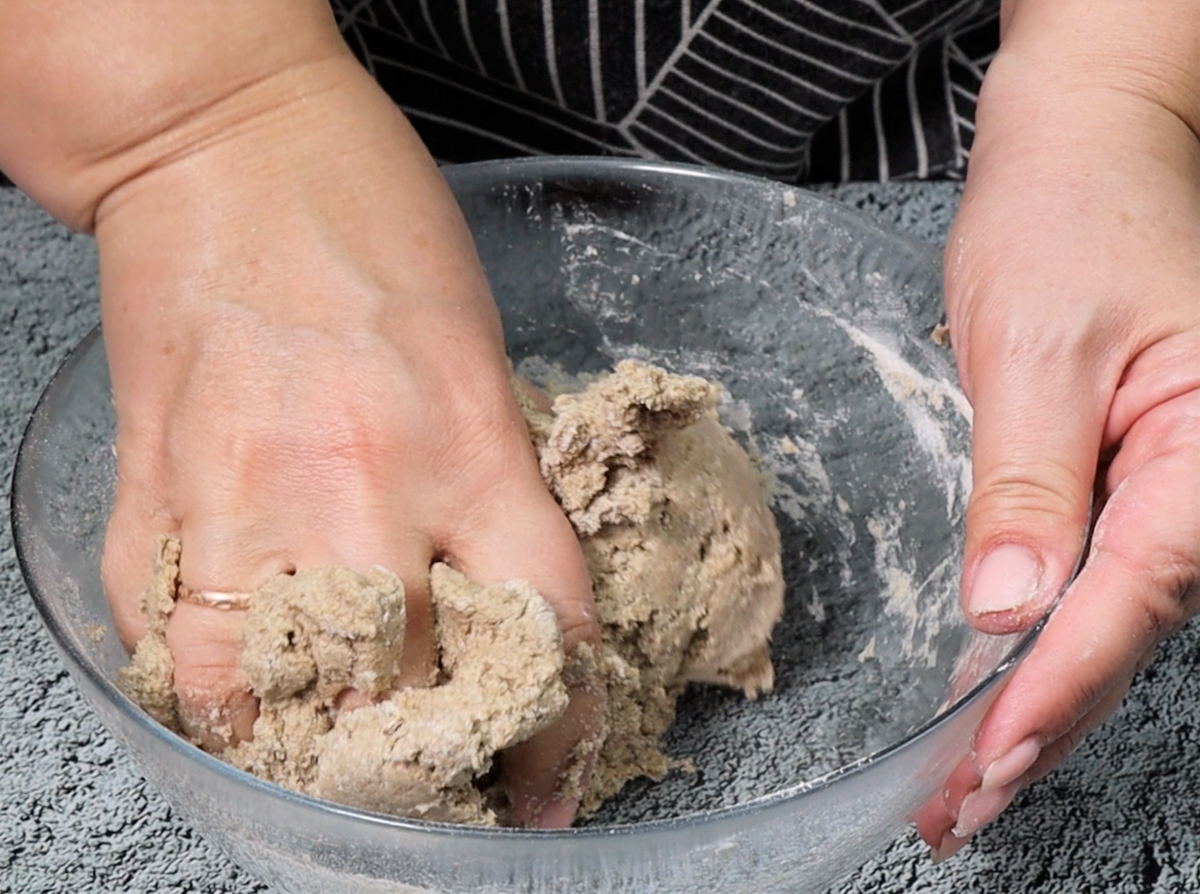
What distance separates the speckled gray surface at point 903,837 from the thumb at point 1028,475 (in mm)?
196

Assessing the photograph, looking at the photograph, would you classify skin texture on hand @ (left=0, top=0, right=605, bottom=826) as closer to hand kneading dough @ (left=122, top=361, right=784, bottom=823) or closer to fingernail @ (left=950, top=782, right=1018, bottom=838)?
hand kneading dough @ (left=122, top=361, right=784, bottom=823)

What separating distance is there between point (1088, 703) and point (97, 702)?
465mm

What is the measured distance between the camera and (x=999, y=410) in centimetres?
70

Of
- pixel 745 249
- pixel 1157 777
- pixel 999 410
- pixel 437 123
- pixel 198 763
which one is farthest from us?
pixel 437 123

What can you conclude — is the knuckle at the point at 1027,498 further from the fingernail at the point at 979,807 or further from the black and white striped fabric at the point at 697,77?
the black and white striped fabric at the point at 697,77

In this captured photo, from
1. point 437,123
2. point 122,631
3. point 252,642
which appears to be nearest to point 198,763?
point 252,642

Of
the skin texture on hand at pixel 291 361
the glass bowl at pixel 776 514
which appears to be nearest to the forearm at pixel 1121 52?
the glass bowl at pixel 776 514

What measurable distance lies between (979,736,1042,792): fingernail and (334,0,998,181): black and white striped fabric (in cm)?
63

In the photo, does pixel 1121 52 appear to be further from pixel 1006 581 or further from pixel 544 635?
pixel 544 635

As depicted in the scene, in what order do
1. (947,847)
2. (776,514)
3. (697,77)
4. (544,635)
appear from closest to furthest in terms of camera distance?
(544,635), (947,847), (776,514), (697,77)

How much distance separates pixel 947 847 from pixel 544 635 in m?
0.27

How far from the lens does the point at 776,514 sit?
0.95 metres

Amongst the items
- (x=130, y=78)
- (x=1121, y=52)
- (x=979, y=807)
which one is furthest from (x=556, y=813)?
(x=1121, y=52)

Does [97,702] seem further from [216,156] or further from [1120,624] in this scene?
[1120,624]
